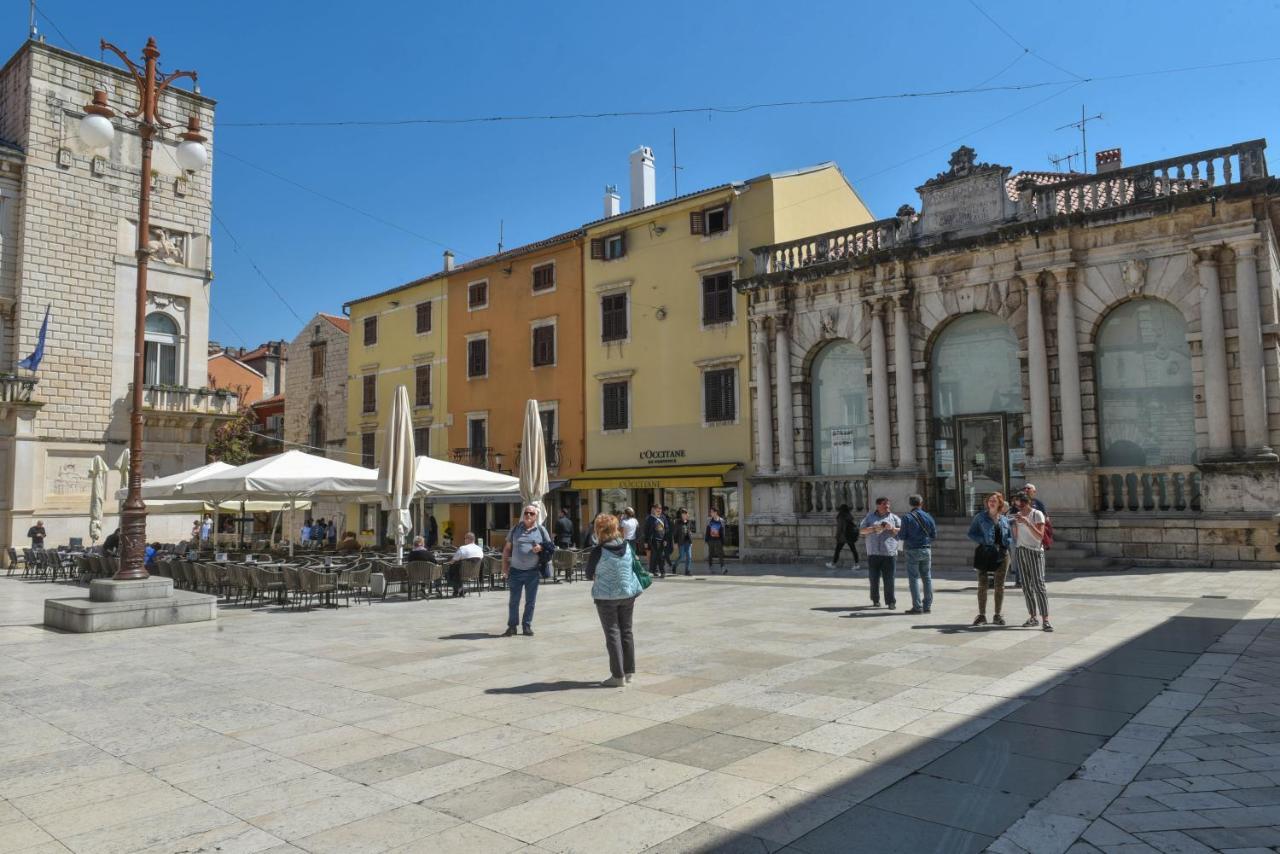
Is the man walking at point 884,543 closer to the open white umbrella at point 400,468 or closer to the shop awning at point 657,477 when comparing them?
the open white umbrella at point 400,468

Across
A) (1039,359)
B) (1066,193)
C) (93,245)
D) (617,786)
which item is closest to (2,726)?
(617,786)

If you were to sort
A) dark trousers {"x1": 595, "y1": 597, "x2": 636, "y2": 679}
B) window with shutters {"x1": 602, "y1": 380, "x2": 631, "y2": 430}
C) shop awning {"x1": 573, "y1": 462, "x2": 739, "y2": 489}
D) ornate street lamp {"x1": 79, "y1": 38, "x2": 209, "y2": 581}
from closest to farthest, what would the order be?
dark trousers {"x1": 595, "y1": 597, "x2": 636, "y2": 679} → ornate street lamp {"x1": 79, "y1": 38, "x2": 209, "y2": 581} → shop awning {"x1": 573, "y1": 462, "x2": 739, "y2": 489} → window with shutters {"x1": 602, "y1": 380, "x2": 631, "y2": 430}

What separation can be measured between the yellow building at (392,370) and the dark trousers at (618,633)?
2693cm

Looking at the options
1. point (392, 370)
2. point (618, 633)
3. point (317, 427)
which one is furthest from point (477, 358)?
point (618, 633)

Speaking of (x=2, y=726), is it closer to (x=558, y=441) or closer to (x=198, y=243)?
(x=558, y=441)

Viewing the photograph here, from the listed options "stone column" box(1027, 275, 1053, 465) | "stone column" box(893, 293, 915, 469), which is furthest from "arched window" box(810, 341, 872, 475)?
"stone column" box(1027, 275, 1053, 465)

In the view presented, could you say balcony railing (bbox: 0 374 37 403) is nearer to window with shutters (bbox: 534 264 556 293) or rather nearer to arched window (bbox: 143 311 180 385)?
arched window (bbox: 143 311 180 385)

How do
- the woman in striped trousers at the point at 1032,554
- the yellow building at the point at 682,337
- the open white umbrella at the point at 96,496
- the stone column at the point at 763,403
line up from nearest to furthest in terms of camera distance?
the woman in striped trousers at the point at 1032,554 → the open white umbrella at the point at 96,496 → the stone column at the point at 763,403 → the yellow building at the point at 682,337

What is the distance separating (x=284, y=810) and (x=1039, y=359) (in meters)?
18.8

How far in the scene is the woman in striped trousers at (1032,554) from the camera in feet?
32.7

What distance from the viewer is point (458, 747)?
5.64 m

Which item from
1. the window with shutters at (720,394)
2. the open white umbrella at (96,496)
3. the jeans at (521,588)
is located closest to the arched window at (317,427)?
the open white umbrella at (96,496)

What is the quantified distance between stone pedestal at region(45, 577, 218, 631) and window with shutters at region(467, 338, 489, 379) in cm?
2176

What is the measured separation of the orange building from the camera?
100 feet
